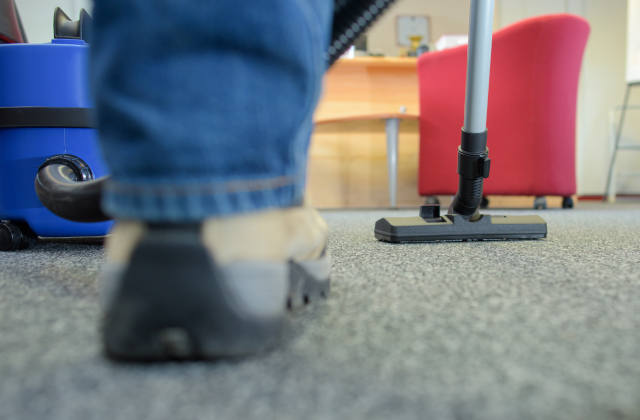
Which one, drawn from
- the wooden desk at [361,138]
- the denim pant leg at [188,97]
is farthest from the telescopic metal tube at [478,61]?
the wooden desk at [361,138]

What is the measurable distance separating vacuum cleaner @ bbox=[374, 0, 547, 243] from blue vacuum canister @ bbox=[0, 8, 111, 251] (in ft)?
1.67

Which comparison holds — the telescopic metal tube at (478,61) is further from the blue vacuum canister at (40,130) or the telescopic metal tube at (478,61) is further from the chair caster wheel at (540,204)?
the chair caster wheel at (540,204)

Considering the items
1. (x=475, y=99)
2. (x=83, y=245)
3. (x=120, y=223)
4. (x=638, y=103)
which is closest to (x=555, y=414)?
(x=120, y=223)

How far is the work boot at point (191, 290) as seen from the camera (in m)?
0.21

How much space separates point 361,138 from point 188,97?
7.39 feet

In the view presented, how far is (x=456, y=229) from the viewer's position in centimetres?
72

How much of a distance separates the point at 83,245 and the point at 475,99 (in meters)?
0.70

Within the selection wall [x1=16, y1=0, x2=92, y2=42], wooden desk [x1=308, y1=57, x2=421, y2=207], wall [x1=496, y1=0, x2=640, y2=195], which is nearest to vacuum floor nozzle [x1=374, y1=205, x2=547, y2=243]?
wooden desk [x1=308, y1=57, x2=421, y2=207]

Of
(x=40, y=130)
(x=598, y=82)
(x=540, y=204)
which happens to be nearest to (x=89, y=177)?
(x=40, y=130)

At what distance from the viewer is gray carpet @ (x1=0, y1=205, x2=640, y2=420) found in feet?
0.60

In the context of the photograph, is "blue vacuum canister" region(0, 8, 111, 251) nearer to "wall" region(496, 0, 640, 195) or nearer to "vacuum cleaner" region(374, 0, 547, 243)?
→ "vacuum cleaner" region(374, 0, 547, 243)

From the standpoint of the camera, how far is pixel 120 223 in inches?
9.4

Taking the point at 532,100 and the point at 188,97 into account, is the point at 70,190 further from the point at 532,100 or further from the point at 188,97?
the point at 532,100

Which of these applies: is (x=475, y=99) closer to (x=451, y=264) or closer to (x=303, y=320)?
(x=451, y=264)
